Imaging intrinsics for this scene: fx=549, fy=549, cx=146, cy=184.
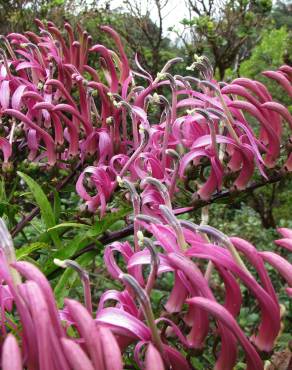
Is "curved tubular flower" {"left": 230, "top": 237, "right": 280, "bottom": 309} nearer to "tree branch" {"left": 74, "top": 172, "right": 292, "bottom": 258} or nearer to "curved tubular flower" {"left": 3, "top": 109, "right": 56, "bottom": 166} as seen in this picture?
"tree branch" {"left": 74, "top": 172, "right": 292, "bottom": 258}

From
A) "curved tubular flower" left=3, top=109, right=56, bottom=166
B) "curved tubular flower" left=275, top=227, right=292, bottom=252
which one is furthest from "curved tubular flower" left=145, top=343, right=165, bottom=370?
"curved tubular flower" left=3, top=109, right=56, bottom=166

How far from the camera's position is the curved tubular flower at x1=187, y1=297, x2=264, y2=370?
1.77ft

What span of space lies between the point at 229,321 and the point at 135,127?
614 mm

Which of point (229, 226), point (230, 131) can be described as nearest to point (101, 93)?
point (230, 131)

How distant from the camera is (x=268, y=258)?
0.59 metres

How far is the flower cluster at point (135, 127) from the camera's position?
3.27 feet

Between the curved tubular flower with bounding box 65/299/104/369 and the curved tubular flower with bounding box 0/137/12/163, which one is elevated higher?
the curved tubular flower with bounding box 0/137/12/163

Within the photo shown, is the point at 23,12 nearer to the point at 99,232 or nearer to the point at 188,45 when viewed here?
the point at 188,45

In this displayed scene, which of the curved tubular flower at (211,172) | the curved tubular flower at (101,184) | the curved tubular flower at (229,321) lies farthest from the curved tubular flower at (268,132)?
the curved tubular flower at (229,321)

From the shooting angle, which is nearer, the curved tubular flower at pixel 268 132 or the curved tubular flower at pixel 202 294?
the curved tubular flower at pixel 202 294

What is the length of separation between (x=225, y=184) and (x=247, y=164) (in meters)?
0.07

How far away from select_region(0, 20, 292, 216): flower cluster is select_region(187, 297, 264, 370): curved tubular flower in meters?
0.42

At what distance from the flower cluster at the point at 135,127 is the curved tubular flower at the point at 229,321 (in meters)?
0.42

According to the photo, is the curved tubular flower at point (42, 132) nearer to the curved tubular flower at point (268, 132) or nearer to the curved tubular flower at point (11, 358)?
the curved tubular flower at point (268, 132)
